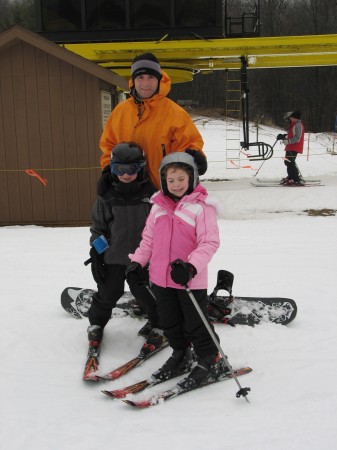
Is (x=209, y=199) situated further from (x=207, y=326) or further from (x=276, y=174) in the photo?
(x=276, y=174)

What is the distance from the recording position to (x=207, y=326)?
296 centimetres

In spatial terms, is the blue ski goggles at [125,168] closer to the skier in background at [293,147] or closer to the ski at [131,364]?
the ski at [131,364]

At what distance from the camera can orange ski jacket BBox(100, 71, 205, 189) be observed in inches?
140

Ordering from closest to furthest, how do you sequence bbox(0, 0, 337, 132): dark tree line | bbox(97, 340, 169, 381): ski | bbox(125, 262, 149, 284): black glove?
bbox(125, 262, 149, 284): black glove → bbox(97, 340, 169, 381): ski → bbox(0, 0, 337, 132): dark tree line

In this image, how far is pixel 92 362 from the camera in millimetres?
3434

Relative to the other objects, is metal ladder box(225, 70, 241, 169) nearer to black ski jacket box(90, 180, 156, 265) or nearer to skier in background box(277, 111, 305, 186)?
skier in background box(277, 111, 305, 186)

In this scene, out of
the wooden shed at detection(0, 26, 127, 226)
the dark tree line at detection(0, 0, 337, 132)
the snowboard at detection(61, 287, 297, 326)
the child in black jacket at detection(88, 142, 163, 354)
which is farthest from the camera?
the dark tree line at detection(0, 0, 337, 132)

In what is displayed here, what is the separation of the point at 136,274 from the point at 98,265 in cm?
40

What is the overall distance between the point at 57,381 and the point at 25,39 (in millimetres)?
6577

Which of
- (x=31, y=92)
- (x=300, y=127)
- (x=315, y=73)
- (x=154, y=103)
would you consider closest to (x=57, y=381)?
(x=154, y=103)

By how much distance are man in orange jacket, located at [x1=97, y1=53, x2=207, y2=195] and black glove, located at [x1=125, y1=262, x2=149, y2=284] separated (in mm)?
656

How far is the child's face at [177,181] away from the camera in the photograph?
3.05m

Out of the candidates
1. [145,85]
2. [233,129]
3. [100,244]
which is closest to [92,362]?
[100,244]

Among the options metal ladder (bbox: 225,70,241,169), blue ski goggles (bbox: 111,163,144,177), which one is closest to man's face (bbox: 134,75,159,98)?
blue ski goggles (bbox: 111,163,144,177)
